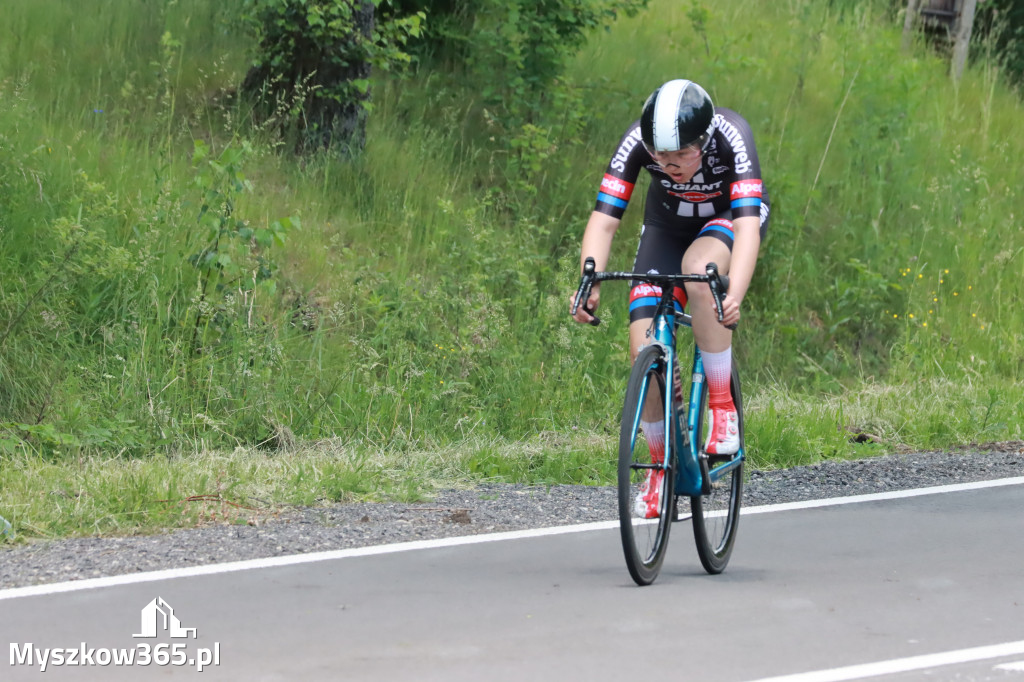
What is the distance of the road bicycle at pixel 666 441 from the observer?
5.35m

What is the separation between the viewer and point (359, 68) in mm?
12148

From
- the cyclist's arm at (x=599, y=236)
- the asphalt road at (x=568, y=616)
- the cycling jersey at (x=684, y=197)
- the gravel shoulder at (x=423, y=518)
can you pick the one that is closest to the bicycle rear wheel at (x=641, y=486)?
the asphalt road at (x=568, y=616)

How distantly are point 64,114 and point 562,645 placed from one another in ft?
28.0

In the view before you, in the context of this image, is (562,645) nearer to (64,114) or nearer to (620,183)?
(620,183)

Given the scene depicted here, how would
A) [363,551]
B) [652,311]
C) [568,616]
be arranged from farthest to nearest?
[363,551] < [652,311] < [568,616]

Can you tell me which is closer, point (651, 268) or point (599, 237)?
point (599, 237)

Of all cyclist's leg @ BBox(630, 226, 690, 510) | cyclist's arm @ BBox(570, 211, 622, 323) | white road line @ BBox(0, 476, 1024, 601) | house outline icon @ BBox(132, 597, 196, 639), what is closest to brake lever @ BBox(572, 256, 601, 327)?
cyclist's arm @ BBox(570, 211, 622, 323)

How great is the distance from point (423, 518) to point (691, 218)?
215 centimetres

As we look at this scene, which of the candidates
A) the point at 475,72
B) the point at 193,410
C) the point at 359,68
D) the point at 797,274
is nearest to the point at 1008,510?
the point at 193,410

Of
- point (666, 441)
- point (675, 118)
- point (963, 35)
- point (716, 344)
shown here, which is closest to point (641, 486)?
point (666, 441)

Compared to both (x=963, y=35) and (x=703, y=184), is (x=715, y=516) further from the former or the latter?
(x=963, y=35)

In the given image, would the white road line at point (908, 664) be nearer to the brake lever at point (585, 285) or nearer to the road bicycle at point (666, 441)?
the road bicycle at point (666, 441)

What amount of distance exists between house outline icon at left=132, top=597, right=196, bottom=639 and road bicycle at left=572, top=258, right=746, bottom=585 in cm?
181

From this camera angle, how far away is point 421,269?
11.5 meters
